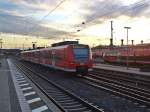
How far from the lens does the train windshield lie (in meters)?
33.6

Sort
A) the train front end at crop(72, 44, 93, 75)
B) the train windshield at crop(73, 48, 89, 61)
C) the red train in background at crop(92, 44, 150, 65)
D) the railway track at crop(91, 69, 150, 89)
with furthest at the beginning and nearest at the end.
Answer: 1. the red train in background at crop(92, 44, 150, 65)
2. the train windshield at crop(73, 48, 89, 61)
3. the train front end at crop(72, 44, 93, 75)
4. the railway track at crop(91, 69, 150, 89)

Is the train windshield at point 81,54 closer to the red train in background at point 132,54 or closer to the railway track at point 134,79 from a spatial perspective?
the railway track at point 134,79

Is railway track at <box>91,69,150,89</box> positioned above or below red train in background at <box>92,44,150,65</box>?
below

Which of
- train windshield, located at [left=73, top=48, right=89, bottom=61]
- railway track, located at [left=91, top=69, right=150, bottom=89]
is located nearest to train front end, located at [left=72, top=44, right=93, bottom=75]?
train windshield, located at [left=73, top=48, right=89, bottom=61]

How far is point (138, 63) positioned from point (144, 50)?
13.2 ft

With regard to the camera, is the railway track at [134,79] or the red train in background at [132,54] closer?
the railway track at [134,79]

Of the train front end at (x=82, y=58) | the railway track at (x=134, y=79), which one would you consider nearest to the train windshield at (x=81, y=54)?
the train front end at (x=82, y=58)

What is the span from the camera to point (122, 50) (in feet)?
197

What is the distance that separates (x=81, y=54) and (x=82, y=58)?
1.17 feet

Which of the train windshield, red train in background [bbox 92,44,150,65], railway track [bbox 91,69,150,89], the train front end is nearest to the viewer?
railway track [bbox 91,69,150,89]

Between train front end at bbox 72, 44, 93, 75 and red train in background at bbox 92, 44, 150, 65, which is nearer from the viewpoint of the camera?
train front end at bbox 72, 44, 93, 75

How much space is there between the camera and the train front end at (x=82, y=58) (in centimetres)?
3328

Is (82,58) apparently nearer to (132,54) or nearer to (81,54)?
(81,54)

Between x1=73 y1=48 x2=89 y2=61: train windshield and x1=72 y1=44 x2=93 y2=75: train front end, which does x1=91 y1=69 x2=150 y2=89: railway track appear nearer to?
x1=72 y1=44 x2=93 y2=75: train front end
